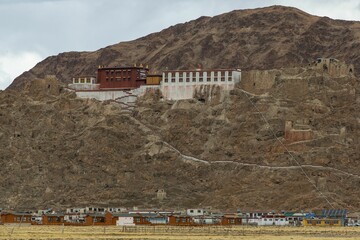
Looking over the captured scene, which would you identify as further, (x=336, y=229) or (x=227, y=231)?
(x=336, y=229)

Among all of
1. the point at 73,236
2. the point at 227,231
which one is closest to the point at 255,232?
the point at 227,231

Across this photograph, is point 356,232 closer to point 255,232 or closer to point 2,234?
point 255,232

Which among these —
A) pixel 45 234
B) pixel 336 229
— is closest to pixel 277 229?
pixel 336 229

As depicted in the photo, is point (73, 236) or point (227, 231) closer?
point (73, 236)

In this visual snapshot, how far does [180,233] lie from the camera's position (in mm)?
182625

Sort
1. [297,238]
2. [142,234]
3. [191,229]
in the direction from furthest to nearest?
[191,229] < [142,234] < [297,238]

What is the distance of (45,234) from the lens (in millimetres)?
176125

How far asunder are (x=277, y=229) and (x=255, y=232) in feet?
33.7

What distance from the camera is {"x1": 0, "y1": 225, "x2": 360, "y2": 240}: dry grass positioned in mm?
170500

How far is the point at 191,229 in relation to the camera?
19312cm

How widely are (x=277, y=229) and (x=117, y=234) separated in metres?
27.9

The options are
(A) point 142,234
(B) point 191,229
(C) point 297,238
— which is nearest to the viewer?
(C) point 297,238

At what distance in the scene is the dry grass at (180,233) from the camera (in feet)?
559

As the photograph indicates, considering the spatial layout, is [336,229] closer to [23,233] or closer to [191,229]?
[191,229]
